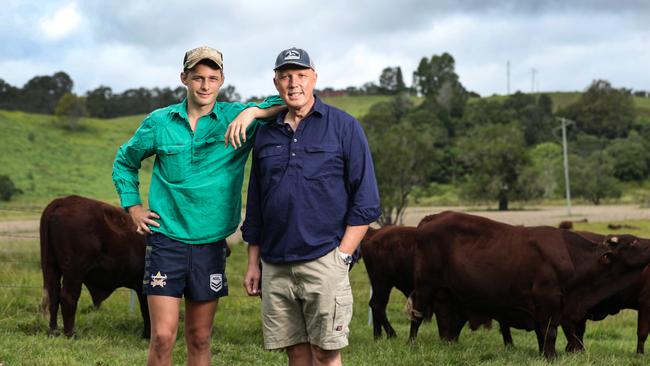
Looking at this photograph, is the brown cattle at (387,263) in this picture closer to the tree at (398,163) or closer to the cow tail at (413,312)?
the cow tail at (413,312)

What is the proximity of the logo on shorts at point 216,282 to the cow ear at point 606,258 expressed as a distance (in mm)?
5813

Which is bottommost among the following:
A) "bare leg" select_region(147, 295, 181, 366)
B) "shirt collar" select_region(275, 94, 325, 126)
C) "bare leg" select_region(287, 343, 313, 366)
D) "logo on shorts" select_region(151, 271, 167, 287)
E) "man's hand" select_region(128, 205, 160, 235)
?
"bare leg" select_region(287, 343, 313, 366)

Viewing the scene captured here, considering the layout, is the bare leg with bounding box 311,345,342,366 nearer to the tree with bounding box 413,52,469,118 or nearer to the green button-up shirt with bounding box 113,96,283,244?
the green button-up shirt with bounding box 113,96,283,244

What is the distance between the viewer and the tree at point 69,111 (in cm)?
7612

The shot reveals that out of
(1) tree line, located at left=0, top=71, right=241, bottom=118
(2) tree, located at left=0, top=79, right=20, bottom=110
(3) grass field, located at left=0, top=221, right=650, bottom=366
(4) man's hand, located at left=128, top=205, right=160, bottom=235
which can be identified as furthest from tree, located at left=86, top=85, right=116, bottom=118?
(4) man's hand, located at left=128, top=205, right=160, bottom=235

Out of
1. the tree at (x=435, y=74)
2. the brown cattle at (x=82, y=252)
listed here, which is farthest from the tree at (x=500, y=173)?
the tree at (x=435, y=74)

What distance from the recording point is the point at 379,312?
34.6 feet

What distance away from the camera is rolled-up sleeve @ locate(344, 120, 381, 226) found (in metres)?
4.27

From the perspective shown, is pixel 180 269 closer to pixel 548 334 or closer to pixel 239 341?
pixel 239 341

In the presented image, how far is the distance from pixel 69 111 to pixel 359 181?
3079 inches

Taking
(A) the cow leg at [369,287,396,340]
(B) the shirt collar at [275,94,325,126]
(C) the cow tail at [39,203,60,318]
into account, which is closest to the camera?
(B) the shirt collar at [275,94,325,126]

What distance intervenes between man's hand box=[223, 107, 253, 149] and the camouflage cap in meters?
0.46

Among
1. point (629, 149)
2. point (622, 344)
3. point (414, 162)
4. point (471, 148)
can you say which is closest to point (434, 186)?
point (471, 148)

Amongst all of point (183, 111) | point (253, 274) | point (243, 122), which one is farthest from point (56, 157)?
point (243, 122)
